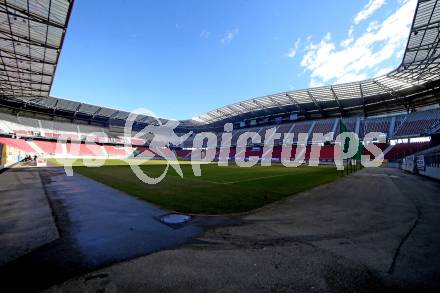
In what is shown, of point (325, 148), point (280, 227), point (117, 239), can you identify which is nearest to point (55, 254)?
point (117, 239)

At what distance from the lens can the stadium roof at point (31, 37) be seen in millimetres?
17000

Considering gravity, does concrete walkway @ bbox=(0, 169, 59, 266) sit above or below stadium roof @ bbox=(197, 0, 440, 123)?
below

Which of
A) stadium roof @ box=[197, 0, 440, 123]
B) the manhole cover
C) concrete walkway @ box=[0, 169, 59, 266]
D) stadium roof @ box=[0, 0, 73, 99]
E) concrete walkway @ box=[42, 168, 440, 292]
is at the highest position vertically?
stadium roof @ box=[197, 0, 440, 123]

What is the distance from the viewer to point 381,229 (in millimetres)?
7832

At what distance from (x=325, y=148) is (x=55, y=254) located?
220 ft

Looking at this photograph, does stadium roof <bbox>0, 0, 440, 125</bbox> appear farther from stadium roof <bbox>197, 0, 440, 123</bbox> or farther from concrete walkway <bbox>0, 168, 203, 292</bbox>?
concrete walkway <bbox>0, 168, 203, 292</bbox>

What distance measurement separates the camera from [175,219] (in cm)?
858

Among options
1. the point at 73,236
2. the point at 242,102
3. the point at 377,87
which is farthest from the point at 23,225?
the point at 242,102

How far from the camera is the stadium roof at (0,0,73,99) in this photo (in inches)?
669

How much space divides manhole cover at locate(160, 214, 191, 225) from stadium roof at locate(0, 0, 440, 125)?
56.0ft

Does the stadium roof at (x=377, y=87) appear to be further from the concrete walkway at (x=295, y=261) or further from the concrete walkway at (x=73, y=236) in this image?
the concrete walkway at (x=73, y=236)

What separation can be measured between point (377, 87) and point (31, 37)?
2396 inches

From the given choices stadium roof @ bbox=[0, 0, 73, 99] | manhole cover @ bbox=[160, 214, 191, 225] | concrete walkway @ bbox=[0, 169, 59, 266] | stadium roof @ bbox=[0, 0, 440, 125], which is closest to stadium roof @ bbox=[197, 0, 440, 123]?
stadium roof @ bbox=[0, 0, 440, 125]

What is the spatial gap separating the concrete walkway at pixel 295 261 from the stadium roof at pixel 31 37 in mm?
19332
